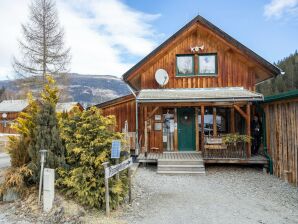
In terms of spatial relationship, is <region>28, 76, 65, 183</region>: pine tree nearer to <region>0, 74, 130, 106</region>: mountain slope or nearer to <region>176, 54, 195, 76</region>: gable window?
<region>176, 54, 195, 76</region>: gable window

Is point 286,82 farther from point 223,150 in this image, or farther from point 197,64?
point 223,150

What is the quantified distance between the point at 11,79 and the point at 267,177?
2100 cm

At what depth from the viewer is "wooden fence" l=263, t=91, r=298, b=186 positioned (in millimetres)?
9914

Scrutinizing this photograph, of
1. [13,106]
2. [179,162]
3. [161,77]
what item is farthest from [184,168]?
[13,106]

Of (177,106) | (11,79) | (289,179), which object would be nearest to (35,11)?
(11,79)

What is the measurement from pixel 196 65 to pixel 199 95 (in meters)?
2.25

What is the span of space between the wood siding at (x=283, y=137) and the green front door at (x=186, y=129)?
371cm

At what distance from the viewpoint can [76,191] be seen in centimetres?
717

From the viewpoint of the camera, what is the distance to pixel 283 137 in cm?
1088

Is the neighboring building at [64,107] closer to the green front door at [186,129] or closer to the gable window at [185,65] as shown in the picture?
the green front door at [186,129]

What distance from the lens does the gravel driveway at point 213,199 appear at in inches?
267

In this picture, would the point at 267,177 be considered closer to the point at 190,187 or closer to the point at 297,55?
the point at 190,187

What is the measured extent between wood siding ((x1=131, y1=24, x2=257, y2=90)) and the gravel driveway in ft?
16.8

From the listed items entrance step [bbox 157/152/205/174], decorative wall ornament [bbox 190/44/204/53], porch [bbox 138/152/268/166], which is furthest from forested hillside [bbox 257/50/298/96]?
entrance step [bbox 157/152/205/174]
